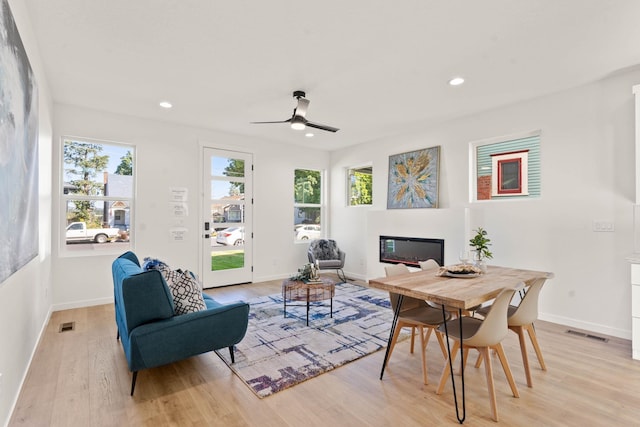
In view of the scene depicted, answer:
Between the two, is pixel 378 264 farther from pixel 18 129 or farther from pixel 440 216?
pixel 18 129

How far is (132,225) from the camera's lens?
463cm

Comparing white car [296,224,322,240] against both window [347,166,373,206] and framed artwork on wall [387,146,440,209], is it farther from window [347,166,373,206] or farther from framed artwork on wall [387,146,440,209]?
framed artwork on wall [387,146,440,209]

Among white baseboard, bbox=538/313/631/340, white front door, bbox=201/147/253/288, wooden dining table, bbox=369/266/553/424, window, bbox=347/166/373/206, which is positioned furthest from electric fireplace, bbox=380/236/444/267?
white front door, bbox=201/147/253/288

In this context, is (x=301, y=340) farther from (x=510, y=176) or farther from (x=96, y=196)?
(x=96, y=196)

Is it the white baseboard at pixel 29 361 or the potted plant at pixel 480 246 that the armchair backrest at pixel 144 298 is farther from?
the potted plant at pixel 480 246

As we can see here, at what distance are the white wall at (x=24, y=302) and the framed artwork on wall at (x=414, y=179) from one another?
4.58m

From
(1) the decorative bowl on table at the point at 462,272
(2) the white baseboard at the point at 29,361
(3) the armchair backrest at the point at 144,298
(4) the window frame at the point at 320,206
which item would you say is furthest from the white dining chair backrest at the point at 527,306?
(4) the window frame at the point at 320,206

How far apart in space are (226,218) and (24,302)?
3.22 m

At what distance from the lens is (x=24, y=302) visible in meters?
2.40

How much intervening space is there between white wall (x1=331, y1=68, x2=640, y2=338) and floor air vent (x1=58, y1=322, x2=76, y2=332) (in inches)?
181

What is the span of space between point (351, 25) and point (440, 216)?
307cm

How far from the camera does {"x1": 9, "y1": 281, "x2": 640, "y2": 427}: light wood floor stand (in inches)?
76.6

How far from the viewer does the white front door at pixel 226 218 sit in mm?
5289

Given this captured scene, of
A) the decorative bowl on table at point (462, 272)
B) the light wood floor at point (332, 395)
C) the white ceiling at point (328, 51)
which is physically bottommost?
the light wood floor at point (332, 395)
